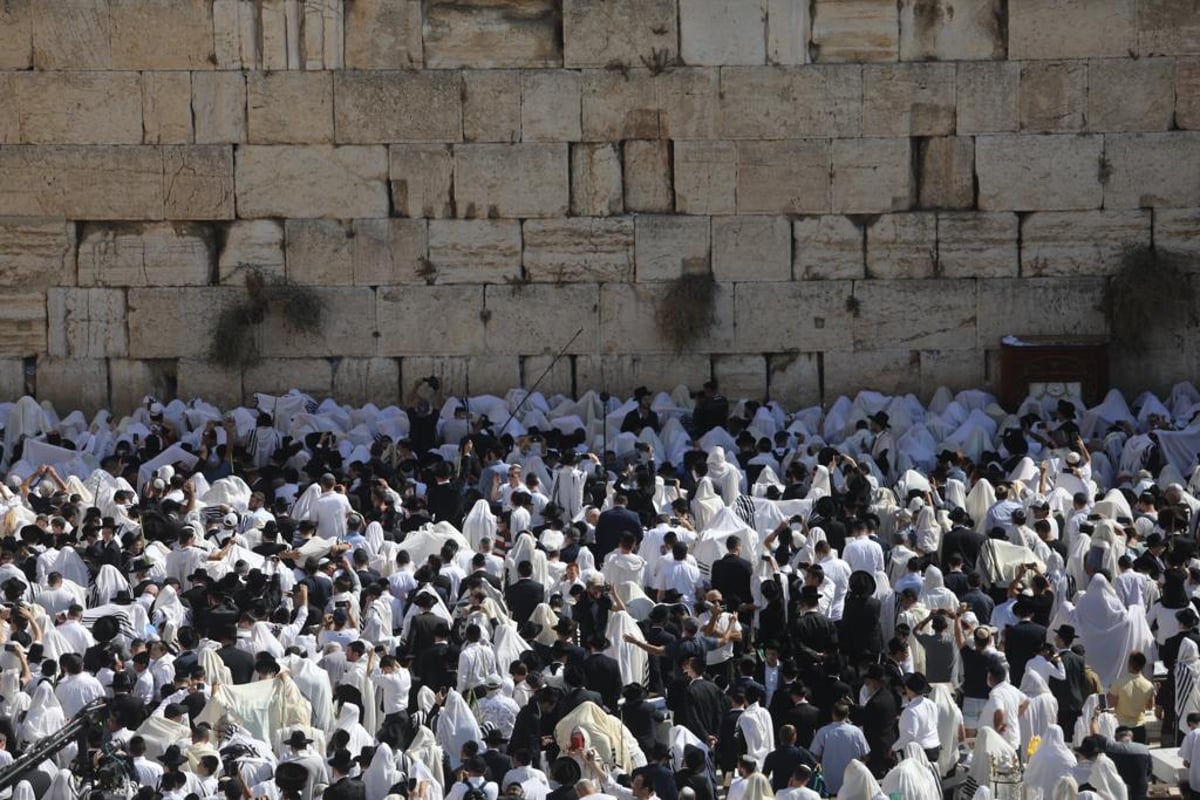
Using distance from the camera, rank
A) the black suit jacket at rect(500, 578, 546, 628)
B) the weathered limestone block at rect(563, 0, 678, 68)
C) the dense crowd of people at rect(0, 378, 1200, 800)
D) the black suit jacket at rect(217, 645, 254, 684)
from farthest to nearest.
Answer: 1. the weathered limestone block at rect(563, 0, 678, 68)
2. the black suit jacket at rect(500, 578, 546, 628)
3. the black suit jacket at rect(217, 645, 254, 684)
4. the dense crowd of people at rect(0, 378, 1200, 800)

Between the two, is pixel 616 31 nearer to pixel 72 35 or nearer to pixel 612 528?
pixel 72 35

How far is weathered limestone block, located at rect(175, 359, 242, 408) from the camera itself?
26.7m

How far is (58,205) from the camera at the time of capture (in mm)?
26516

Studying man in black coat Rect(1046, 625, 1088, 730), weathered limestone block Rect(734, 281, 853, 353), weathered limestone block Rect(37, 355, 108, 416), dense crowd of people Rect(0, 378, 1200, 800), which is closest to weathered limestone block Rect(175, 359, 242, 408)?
weathered limestone block Rect(37, 355, 108, 416)

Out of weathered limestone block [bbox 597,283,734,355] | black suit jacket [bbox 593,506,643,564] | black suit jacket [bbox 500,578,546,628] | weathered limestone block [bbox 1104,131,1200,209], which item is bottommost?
black suit jacket [bbox 500,578,546,628]

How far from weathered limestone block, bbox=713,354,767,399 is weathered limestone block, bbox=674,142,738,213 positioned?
1637 mm

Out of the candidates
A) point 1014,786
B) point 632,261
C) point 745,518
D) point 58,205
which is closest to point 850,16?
point 632,261

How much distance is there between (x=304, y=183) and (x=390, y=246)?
3.76 ft

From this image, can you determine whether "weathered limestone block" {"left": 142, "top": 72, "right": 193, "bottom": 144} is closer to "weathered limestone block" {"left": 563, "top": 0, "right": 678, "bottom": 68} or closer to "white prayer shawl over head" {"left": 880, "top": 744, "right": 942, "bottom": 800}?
"weathered limestone block" {"left": 563, "top": 0, "right": 678, "bottom": 68}

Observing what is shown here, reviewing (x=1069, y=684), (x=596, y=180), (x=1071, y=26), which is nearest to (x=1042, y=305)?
(x=1071, y=26)

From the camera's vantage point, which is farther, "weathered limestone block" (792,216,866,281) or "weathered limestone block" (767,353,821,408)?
"weathered limestone block" (767,353,821,408)

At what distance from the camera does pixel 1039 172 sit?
87.0 ft

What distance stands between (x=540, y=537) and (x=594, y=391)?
557cm

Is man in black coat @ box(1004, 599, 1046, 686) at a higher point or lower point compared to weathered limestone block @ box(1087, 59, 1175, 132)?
lower
